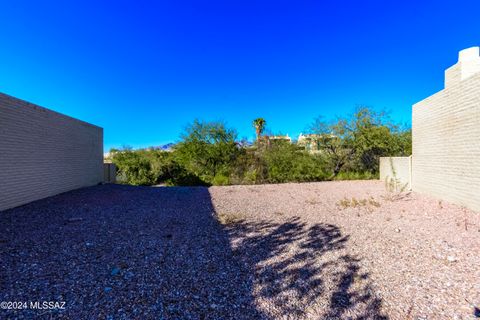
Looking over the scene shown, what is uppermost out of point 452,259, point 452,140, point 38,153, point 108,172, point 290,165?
point 452,140

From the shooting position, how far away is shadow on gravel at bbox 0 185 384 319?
193cm

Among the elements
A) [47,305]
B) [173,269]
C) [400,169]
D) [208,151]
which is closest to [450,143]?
[400,169]

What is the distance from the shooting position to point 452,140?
20.4 ft

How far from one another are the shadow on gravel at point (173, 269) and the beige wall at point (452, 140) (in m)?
4.51

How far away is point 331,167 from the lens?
12.8 m

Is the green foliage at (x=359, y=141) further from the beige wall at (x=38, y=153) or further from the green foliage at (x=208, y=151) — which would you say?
the beige wall at (x=38, y=153)

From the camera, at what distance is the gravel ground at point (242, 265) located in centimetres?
193

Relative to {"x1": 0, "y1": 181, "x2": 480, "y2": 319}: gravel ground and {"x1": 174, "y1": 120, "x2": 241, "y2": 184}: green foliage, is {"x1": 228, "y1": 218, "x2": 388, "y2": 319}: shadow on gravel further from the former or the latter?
{"x1": 174, "y1": 120, "x2": 241, "y2": 184}: green foliage

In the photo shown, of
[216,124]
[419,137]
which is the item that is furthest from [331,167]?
[216,124]

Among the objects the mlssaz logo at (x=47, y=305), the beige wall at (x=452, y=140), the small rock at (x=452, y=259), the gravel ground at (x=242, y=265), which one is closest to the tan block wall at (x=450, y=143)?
the beige wall at (x=452, y=140)

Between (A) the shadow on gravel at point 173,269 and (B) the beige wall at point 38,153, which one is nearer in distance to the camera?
(A) the shadow on gravel at point 173,269

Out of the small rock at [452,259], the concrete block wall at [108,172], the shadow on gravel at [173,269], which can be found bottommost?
the small rock at [452,259]

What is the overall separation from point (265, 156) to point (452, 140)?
7402 millimetres

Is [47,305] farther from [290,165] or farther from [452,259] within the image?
[290,165]
